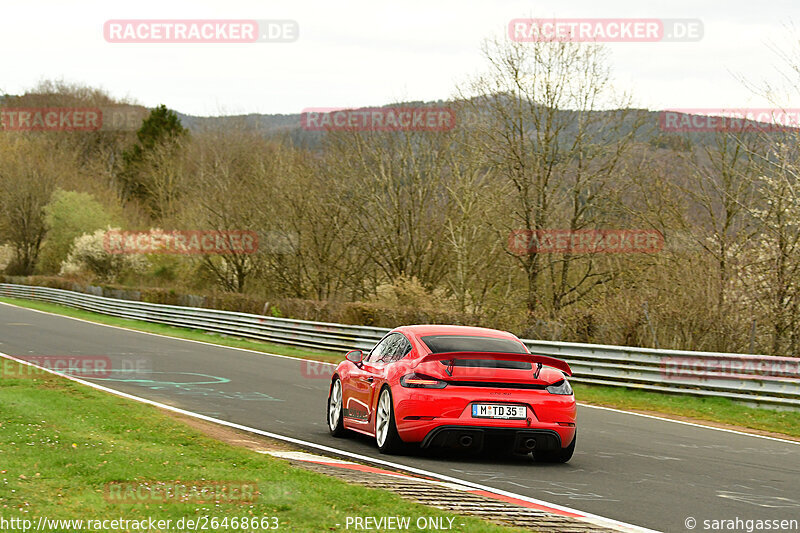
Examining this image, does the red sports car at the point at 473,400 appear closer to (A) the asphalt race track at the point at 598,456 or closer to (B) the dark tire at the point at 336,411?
(A) the asphalt race track at the point at 598,456

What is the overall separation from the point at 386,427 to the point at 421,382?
2.65 feet

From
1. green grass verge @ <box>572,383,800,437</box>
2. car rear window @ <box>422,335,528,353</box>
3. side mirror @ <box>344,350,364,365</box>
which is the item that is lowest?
green grass verge @ <box>572,383,800,437</box>

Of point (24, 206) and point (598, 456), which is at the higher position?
point (24, 206)

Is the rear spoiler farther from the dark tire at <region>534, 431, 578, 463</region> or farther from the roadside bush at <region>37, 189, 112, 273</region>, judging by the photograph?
the roadside bush at <region>37, 189, 112, 273</region>

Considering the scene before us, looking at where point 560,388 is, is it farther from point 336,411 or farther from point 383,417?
point 336,411

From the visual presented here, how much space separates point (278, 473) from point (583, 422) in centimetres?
732

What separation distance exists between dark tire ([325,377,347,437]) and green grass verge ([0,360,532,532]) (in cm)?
179

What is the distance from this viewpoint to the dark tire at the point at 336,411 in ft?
38.5

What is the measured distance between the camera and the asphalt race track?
7.78m

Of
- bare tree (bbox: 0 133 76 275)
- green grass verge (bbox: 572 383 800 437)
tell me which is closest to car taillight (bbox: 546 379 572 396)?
green grass verge (bbox: 572 383 800 437)

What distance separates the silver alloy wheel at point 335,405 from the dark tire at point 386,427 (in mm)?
1370

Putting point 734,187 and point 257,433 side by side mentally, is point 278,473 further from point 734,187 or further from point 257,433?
point 734,187

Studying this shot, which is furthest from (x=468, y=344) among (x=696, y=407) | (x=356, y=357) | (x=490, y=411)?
(x=696, y=407)

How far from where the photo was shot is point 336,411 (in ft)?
39.1
